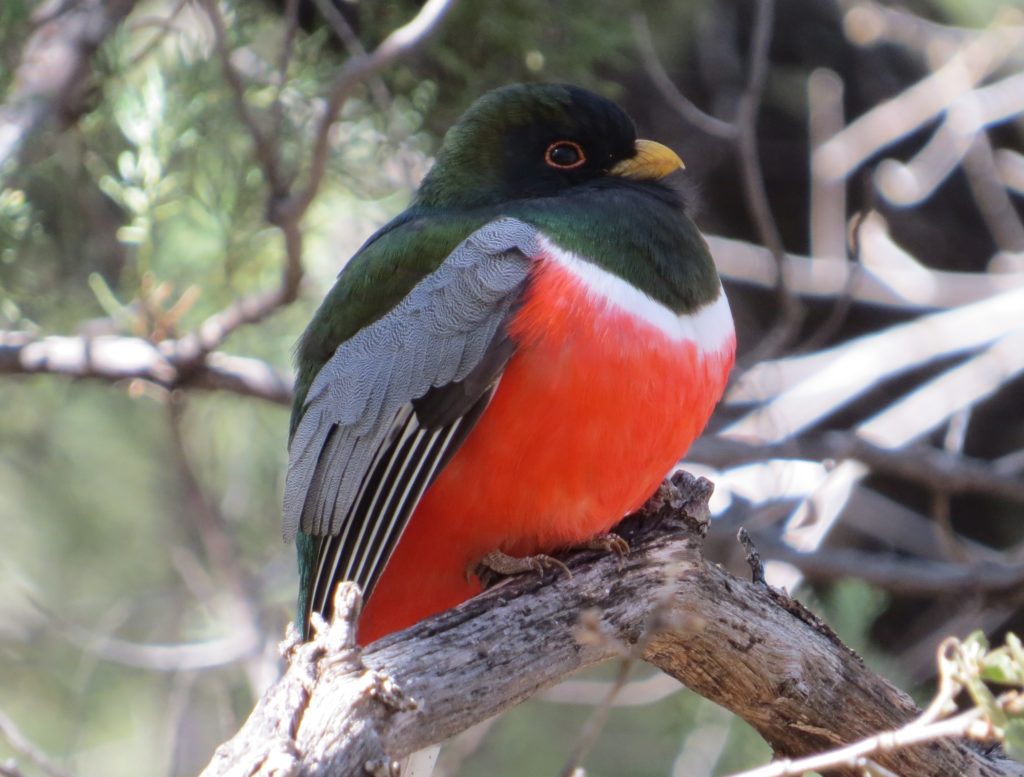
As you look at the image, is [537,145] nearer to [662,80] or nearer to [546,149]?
[546,149]

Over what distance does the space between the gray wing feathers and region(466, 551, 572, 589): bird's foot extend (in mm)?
369

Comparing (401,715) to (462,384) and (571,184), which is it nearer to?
(462,384)

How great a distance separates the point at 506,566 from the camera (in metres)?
3.52

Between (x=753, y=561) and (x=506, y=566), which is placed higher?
(x=753, y=561)

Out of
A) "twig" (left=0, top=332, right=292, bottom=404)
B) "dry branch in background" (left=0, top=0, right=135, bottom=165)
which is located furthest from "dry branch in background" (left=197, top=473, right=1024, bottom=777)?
"dry branch in background" (left=0, top=0, right=135, bottom=165)

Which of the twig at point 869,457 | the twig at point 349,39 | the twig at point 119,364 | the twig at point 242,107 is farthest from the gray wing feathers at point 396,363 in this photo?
the twig at point 869,457

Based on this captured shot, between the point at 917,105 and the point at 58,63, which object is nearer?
the point at 58,63

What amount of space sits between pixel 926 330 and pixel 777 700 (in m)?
3.16

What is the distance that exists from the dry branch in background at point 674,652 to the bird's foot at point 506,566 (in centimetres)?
5

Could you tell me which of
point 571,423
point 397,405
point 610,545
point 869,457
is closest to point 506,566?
point 610,545

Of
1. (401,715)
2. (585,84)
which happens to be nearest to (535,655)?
(401,715)

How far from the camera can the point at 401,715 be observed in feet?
8.87

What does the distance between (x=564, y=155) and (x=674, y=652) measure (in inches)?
60.8

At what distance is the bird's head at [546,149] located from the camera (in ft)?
13.6
